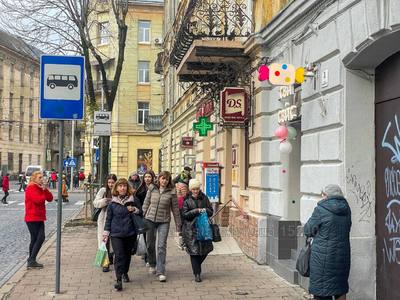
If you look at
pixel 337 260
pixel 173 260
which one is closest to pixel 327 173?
pixel 337 260

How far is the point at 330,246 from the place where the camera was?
18.1 feet

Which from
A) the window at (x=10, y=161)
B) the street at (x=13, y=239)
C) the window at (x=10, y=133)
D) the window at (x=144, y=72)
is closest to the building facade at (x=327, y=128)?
the street at (x=13, y=239)

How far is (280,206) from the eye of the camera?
368 inches

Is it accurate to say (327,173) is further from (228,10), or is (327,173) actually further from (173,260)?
(228,10)

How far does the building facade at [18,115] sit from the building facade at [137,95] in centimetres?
1981

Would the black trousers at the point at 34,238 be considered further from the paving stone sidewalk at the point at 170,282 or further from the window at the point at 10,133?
the window at the point at 10,133

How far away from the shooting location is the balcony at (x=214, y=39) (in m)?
10.9

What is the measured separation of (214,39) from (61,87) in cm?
485

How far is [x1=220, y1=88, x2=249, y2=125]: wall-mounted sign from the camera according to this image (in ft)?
36.0

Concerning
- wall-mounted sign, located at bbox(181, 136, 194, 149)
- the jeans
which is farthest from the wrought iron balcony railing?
wall-mounted sign, located at bbox(181, 136, 194, 149)

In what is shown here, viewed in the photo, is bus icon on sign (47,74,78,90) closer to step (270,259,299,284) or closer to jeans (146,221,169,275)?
jeans (146,221,169,275)

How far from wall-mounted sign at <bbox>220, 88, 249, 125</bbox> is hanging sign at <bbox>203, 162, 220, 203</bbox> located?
3.32m

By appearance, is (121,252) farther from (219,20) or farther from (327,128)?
(219,20)

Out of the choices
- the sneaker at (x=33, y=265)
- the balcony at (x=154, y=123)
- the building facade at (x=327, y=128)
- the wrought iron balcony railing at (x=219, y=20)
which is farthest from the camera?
the balcony at (x=154, y=123)
